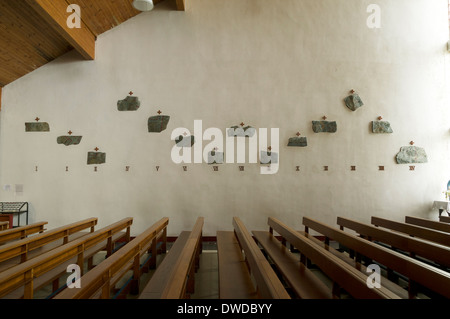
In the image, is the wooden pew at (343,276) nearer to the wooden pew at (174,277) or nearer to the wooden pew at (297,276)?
the wooden pew at (297,276)

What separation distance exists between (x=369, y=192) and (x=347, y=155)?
0.73 metres

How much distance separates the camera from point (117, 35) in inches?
184

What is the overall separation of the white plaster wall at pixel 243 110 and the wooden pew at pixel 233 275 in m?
1.79

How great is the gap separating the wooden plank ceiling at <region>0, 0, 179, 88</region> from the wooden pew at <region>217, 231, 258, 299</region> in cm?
362

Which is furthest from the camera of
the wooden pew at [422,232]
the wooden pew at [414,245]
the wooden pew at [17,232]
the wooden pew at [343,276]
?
the wooden pew at [17,232]

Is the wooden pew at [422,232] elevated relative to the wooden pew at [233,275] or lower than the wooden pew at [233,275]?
elevated

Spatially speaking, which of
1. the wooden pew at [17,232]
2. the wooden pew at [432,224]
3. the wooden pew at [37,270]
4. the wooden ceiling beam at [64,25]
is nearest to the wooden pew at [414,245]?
the wooden pew at [432,224]

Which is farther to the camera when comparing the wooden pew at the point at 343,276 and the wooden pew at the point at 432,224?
the wooden pew at the point at 432,224

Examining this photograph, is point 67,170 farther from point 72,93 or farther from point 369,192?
point 369,192

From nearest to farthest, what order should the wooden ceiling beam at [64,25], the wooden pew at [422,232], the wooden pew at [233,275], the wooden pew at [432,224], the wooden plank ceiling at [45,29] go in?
the wooden pew at [233,275]
the wooden pew at [422,232]
the wooden pew at [432,224]
the wooden ceiling beam at [64,25]
the wooden plank ceiling at [45,29]

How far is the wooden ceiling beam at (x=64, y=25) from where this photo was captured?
3320mm

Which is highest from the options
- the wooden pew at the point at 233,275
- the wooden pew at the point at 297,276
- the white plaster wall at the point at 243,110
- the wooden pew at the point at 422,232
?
the white plaster wall at the point at 243,110
